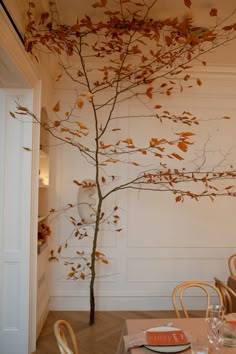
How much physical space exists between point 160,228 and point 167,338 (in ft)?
8.23

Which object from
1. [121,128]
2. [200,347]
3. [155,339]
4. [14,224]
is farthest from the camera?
[121,128]

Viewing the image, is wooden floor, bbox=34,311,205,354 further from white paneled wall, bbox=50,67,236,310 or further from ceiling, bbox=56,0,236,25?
ceiling, bbox=56,0,236,25

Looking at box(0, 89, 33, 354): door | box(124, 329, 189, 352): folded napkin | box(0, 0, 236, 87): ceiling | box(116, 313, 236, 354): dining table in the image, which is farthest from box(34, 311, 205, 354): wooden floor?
box(0, 0, 236, 87): ceiling

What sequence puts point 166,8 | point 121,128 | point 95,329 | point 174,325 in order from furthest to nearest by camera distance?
point 121,128
point 95,329
point 166,8
point 174,325

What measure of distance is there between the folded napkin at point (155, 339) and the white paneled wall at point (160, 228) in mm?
2374

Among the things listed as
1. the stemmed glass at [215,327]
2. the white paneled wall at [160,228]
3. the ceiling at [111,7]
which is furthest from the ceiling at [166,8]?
the stemmed glass at [215,327]

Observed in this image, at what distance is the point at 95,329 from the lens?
11.3ft

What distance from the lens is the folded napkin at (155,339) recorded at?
1.59 metres

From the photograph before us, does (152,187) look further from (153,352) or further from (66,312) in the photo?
(153,352)

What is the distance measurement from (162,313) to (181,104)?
108 inches

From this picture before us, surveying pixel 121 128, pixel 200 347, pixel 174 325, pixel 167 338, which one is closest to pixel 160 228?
pixel 121 128

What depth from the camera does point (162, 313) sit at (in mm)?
3947

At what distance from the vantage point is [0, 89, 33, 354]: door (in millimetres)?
2852

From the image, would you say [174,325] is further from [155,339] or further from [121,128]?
[121,128]
